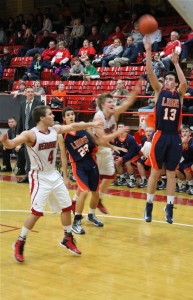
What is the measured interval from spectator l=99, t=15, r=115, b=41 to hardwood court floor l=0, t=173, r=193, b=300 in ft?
38.5

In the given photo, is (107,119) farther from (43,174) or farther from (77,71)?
(77,71)

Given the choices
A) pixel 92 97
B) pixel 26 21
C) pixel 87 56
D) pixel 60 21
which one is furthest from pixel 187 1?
pixel 26 21

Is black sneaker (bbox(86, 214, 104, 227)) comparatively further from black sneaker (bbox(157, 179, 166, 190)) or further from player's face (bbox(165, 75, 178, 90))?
black sneaker (bbox(157, 179, 166, 190))

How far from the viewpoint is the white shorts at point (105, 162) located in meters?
6.98

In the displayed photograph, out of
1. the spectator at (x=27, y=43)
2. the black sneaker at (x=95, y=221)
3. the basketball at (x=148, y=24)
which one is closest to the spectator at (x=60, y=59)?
the spectator at (x=27, y=43)

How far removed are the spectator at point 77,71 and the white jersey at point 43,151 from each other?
35.6 feet

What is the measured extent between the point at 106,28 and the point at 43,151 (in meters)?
14.4

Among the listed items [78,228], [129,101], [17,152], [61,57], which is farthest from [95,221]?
[61,57]

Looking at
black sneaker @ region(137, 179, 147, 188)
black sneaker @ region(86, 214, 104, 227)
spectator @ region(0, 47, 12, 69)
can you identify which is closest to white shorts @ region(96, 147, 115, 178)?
black sneaker @ region(86, 214, 104, 227)

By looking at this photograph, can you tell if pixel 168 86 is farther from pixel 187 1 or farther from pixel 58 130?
pixel 187 1

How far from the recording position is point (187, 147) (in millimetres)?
9781

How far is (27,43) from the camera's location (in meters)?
21.1

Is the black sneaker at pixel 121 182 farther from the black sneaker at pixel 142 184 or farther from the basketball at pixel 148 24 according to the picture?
the basketball at pixel 148 24

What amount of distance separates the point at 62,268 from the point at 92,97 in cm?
995
